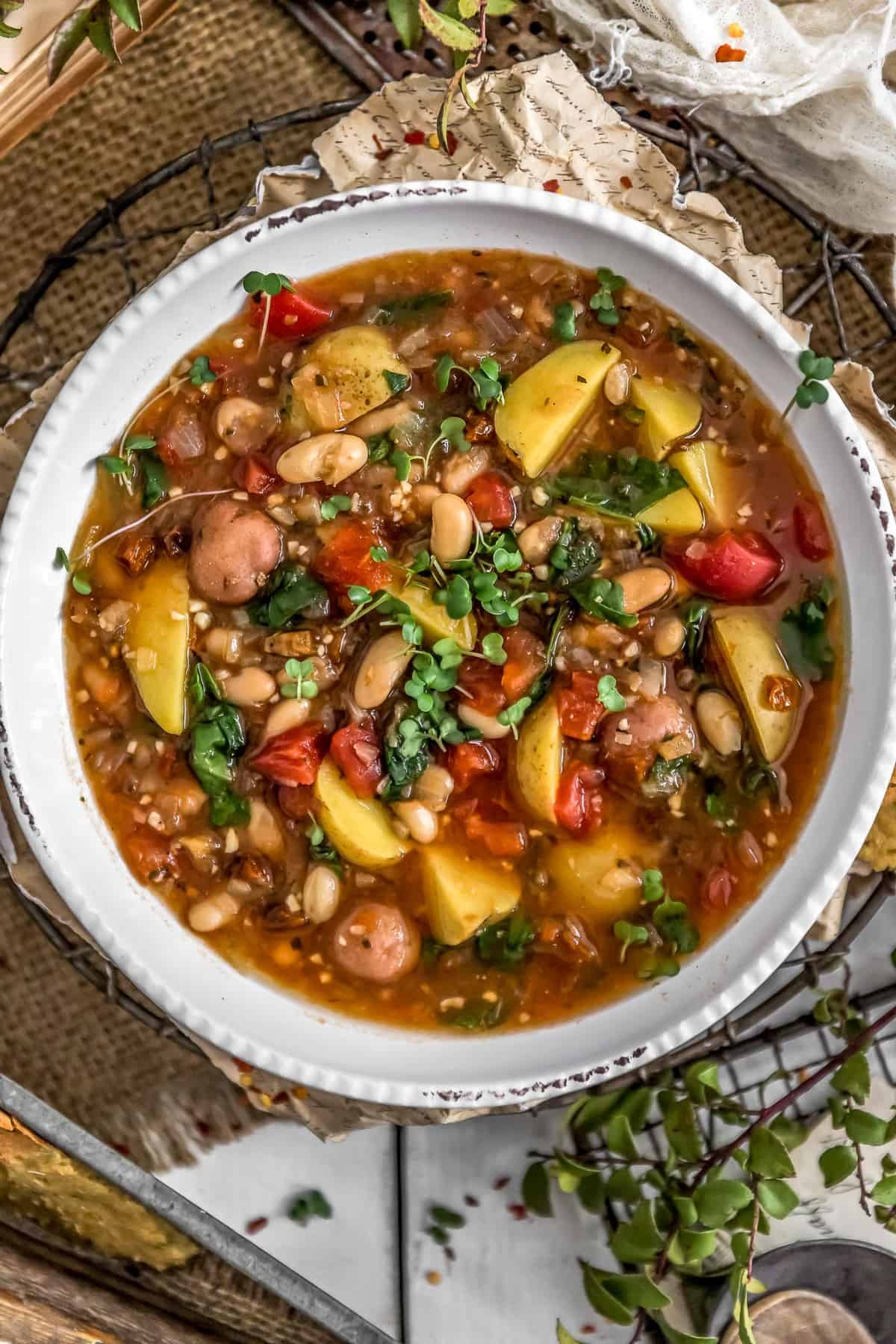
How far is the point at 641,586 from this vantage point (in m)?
2.84

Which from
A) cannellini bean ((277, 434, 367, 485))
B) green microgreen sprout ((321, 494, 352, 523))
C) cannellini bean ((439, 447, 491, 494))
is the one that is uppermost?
cannellini bean ((277, 434, 367, 485))

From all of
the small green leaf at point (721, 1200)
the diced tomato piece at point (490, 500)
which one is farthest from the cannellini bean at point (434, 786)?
the small green leaf at point (721, 1200)

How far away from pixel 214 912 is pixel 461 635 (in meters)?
0.97

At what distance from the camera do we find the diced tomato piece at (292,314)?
9.34 ft

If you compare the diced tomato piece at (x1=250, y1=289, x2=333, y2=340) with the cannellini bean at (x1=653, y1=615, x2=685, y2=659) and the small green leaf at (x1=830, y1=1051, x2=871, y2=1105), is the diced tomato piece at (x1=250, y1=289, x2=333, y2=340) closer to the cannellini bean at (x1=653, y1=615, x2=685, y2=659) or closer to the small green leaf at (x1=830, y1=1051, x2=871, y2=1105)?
the cannellini bean at (x1=653, y1=615, x2=685, y2=659)

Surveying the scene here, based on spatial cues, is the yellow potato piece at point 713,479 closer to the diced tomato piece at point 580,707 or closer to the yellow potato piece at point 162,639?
the diced tomato piece at point 580,707

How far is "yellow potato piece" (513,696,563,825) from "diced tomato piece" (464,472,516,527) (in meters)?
0.48

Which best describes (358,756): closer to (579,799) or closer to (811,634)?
(579,799)

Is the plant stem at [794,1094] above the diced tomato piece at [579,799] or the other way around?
the other way around

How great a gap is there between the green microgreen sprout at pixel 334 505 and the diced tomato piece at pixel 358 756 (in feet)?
1.76

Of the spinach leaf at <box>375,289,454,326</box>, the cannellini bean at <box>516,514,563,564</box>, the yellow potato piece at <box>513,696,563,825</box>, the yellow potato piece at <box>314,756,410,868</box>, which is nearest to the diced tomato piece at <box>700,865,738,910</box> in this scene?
the yellow potato piece at <box>513,696,563,825</box>

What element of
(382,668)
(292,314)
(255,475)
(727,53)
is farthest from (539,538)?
(727,53)

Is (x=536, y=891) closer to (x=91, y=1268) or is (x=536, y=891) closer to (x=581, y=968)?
(x=581, y=968)

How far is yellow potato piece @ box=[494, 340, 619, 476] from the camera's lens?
9.20 feet
